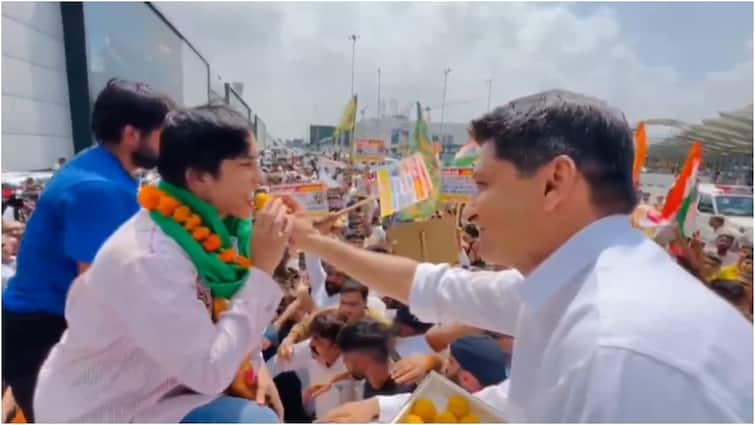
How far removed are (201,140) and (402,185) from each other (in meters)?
1.88

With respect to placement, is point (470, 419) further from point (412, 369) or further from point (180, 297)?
point (412, 369)

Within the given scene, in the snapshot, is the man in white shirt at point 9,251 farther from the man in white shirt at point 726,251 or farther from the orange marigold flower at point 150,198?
the man in white shirt at point 726,251

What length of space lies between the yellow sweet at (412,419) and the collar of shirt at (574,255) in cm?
49

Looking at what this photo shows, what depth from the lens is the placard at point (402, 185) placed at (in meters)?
3.01

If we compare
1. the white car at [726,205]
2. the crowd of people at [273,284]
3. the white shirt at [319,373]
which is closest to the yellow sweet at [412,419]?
the crowd of people at [273,284]

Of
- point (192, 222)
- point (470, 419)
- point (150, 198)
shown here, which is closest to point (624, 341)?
point (470, 419)

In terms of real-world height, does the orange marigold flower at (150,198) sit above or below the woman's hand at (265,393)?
above

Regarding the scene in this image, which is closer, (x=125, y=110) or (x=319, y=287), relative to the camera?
(x=125, y=110)

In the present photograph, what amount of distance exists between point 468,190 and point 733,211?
34.7 ft

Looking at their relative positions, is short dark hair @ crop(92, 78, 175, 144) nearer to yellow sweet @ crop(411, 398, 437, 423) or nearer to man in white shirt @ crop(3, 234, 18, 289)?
yellow sweet @ crop(411, 398, 437, 423)

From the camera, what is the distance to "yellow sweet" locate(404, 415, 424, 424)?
132cm

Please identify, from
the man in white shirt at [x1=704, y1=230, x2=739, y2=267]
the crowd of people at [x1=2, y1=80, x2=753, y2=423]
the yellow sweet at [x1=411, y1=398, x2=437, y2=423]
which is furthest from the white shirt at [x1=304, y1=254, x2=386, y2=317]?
the man in white shirt at [x1=704, y1=230, x2=739, y2=267]

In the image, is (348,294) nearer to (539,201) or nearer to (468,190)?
(468,190)

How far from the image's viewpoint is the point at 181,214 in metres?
1.25
